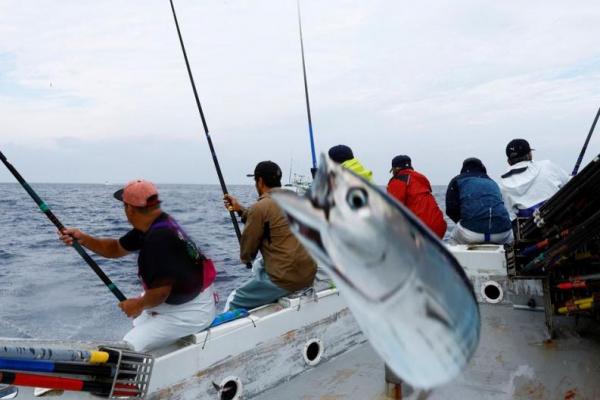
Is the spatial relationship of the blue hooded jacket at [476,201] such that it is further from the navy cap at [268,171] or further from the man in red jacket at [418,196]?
the navy cap at [268,171]

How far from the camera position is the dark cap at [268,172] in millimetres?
3637

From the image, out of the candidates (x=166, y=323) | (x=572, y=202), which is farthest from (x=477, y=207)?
(x=166, y=323)

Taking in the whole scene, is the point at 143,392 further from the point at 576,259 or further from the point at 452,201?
the point at 452,201

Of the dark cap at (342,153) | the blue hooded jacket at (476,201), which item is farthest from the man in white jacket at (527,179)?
the dark cap at (342,153)

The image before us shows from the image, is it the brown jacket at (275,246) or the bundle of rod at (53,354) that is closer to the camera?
the bundle of rod at (53,354)

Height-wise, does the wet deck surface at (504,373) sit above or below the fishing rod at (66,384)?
below

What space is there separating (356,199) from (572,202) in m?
2.86

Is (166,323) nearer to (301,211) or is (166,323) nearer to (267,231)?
(267,231)

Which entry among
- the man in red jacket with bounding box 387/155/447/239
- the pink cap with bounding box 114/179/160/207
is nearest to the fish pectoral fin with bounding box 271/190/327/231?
the pink cap with bounding box 114/179/160/207

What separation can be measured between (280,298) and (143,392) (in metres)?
1.40

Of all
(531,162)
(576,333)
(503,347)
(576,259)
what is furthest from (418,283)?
(531,162)

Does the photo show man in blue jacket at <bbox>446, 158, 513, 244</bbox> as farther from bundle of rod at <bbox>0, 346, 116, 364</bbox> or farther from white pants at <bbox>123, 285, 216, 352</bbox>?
bundle of rod at <bbox>0, 346, 116, 364</bbox>

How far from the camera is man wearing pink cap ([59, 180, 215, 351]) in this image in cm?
253

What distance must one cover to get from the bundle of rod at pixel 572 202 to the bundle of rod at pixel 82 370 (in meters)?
2.84
